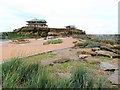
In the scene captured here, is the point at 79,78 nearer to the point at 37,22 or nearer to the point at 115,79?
the point at 115,79

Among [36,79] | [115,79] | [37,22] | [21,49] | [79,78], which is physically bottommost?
[115,79]

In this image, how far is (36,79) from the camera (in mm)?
4934

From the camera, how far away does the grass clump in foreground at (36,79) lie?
469 cm

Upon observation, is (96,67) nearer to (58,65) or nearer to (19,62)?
(58,65)

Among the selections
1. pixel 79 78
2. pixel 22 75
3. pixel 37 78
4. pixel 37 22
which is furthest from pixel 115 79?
pixel 37 22

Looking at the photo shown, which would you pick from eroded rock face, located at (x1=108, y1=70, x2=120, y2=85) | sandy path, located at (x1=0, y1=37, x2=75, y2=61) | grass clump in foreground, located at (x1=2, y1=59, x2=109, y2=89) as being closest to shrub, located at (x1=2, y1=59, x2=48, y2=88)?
grass clump in foreground, located at (x1=2, y1=59, x2=109, y2=89)

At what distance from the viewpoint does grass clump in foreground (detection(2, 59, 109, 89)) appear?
4.69m

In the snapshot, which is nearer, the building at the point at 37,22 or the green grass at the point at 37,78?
the green grass at the point at 37,78

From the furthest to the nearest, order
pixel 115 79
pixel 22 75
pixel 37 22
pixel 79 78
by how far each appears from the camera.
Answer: pixel 37 22
pixel 115 79
pixel 22 75
pixel 79 78

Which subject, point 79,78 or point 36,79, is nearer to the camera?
point 36,79

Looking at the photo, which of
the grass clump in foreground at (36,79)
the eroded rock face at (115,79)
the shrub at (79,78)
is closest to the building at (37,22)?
the eroded rock face at (115,79)

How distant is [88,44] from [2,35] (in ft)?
57.6

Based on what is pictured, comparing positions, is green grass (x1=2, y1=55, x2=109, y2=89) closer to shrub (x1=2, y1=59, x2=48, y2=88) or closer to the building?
shrub (x1=2, y1=59, x2=48, y2=88)

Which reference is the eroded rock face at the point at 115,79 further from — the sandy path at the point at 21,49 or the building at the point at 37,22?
the building at the point at 37,22
